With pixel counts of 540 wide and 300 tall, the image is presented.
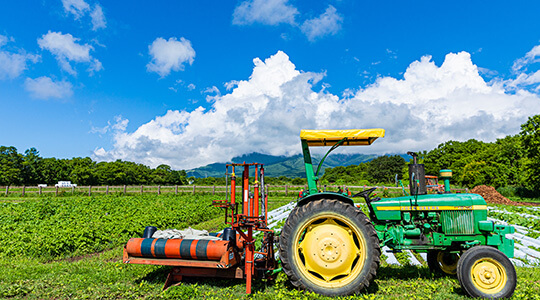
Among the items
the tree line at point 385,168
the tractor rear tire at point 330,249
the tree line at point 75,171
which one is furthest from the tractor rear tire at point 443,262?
the tree line at point 75,171

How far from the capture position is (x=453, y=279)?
539cm

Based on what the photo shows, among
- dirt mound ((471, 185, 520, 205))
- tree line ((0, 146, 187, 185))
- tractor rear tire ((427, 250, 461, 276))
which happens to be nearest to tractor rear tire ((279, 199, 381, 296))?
tractor rear tire ((427, 250, 461, 276))

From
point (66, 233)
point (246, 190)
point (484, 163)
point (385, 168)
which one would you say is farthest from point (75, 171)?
point (484, 163)

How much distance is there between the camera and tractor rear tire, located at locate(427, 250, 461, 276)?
5656 millimetres

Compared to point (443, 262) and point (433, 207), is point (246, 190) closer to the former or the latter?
point (433, 207)

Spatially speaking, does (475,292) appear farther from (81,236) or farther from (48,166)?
(48,166)

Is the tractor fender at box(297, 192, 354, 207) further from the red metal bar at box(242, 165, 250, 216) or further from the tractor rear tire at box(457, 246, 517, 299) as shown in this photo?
the tractor rear tire at box(457, 246, 517, 299)

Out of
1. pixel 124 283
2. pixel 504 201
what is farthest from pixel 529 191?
pixel 124 283

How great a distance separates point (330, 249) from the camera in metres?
4.91

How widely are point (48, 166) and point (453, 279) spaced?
219 feet

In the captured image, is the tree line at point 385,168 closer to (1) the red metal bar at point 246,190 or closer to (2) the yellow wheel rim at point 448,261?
(2) the yellow wheel rim at point 448,261

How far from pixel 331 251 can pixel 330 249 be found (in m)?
0.03

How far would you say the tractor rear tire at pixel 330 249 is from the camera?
4719 mm

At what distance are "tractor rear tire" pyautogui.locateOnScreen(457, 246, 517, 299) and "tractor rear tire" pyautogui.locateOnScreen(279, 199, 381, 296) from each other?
4.39 feet
